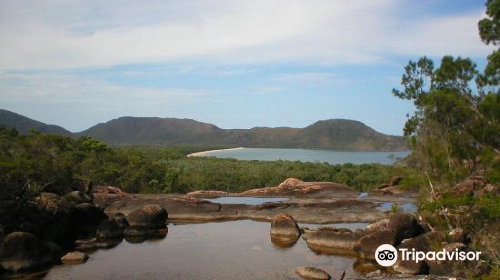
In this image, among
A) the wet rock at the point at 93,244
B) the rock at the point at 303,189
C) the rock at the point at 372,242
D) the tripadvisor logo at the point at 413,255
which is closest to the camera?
the tripadvisor logo at the point at 413,255

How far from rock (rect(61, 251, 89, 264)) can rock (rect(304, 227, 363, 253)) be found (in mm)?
11119

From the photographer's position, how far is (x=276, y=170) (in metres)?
70.9

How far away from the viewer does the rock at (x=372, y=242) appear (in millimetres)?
22109

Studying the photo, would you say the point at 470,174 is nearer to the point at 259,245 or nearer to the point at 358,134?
the point at 259,245

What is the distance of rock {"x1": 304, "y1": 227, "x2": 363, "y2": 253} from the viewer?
949 inches

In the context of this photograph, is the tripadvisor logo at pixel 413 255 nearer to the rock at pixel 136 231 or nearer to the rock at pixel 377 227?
the rock at pixel 377 227

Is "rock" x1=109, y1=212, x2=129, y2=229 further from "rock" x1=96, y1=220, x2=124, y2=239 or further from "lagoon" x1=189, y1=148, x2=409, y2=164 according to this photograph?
"lagoon" x1=189, y1=148, x2=409, y2=164

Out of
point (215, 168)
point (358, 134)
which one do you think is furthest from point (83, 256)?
point (358, 134)

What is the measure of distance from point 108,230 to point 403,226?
1640 cm

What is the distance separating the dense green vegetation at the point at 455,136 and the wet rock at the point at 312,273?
18.8ft

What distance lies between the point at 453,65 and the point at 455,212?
8755 millimetres

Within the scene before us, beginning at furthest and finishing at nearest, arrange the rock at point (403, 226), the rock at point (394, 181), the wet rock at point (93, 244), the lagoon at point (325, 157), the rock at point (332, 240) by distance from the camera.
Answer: the lagoon at point (325, 157), the rock at point (394, 181), the wet rock at point (93, 244), the rock at point (332, 240), the rock at point (403, 226)

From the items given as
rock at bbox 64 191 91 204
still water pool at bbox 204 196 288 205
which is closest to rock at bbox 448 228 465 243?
still water pool at bbox 204 196 288 205

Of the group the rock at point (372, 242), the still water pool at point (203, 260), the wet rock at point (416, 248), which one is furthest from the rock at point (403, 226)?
the still water pool at point (203, 260)
